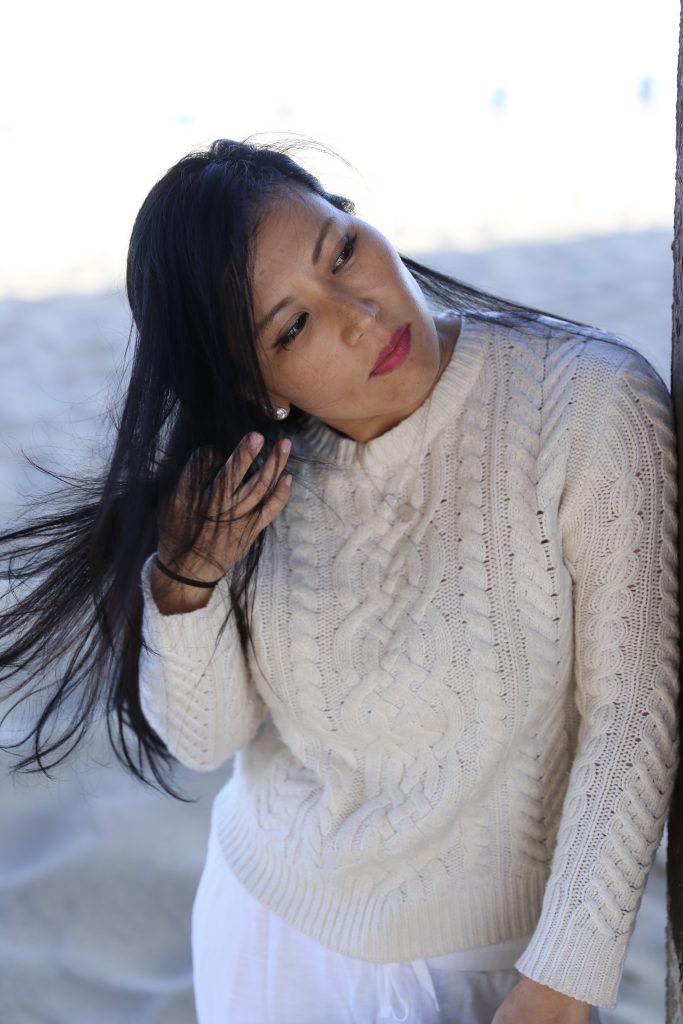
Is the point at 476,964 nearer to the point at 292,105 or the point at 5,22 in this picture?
the point at 292,105

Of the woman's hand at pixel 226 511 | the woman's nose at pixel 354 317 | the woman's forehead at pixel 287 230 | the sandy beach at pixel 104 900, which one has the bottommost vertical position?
Answer: the sandy beach at pixel 104 900

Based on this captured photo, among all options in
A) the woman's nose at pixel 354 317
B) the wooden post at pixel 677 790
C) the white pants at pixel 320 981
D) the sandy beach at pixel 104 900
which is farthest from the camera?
the sandy beach at pixel 104 900

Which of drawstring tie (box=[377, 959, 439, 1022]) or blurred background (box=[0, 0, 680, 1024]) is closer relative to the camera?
drawstring tie (box=[377, 959, 439, 1022])

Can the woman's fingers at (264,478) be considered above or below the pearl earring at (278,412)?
below

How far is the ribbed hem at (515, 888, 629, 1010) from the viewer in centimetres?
146

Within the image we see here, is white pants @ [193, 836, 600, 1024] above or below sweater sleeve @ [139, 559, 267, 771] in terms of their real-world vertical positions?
below

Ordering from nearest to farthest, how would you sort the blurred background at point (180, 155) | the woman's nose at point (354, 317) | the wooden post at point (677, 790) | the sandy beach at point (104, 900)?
the wooden post at point (677, 790)
the woman's nose at point (354, 317)
the sandy beach at point (104, 900)
the blurred background at point (180, 155)

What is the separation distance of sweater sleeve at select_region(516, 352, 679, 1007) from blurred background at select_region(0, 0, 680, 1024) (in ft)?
2.62

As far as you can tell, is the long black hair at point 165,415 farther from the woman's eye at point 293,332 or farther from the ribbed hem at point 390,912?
the ribbed hem at point 390,912

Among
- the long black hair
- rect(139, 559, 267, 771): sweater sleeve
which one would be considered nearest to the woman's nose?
the long black hair

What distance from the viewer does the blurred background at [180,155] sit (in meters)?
2.47

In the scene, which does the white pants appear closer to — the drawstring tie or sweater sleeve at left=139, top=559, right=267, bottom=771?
the drawstring tie

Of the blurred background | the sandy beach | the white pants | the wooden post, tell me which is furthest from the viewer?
the blurred background

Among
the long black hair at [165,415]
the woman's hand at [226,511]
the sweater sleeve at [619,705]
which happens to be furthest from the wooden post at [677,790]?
the woman's hand at [226,511]
